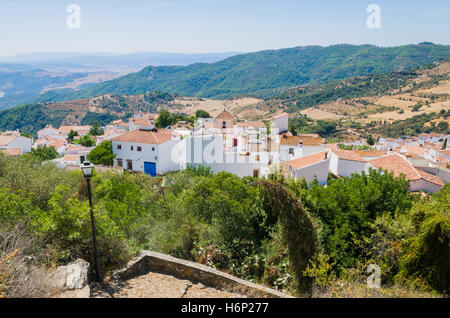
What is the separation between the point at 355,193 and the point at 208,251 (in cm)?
605

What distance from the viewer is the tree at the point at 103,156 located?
32.9 metres

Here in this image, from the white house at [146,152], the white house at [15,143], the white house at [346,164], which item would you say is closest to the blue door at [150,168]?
the white house at [146,152]

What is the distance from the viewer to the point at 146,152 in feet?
105

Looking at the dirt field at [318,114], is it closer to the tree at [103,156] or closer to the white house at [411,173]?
the white house at [411,173]

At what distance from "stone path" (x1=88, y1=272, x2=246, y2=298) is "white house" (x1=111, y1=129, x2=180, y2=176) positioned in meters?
23.9

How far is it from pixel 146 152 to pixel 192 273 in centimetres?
2508

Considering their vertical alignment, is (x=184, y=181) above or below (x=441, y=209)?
below

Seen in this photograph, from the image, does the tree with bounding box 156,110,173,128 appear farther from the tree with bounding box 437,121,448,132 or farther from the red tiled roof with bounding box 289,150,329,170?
the tree with bounding box 437,121,448,132

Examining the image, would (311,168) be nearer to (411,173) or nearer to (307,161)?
(307,161)

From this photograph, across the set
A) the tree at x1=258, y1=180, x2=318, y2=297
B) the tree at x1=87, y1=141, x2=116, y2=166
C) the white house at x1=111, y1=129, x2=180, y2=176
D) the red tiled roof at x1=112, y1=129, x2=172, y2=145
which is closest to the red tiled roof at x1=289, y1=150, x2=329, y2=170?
the tree at x1=258, y1=180, x2=318, y2=297

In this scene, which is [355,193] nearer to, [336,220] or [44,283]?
[336,220]

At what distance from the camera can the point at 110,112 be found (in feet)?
484

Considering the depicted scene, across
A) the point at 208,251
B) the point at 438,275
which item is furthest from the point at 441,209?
the point at 208,251

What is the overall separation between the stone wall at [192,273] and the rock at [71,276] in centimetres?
118
